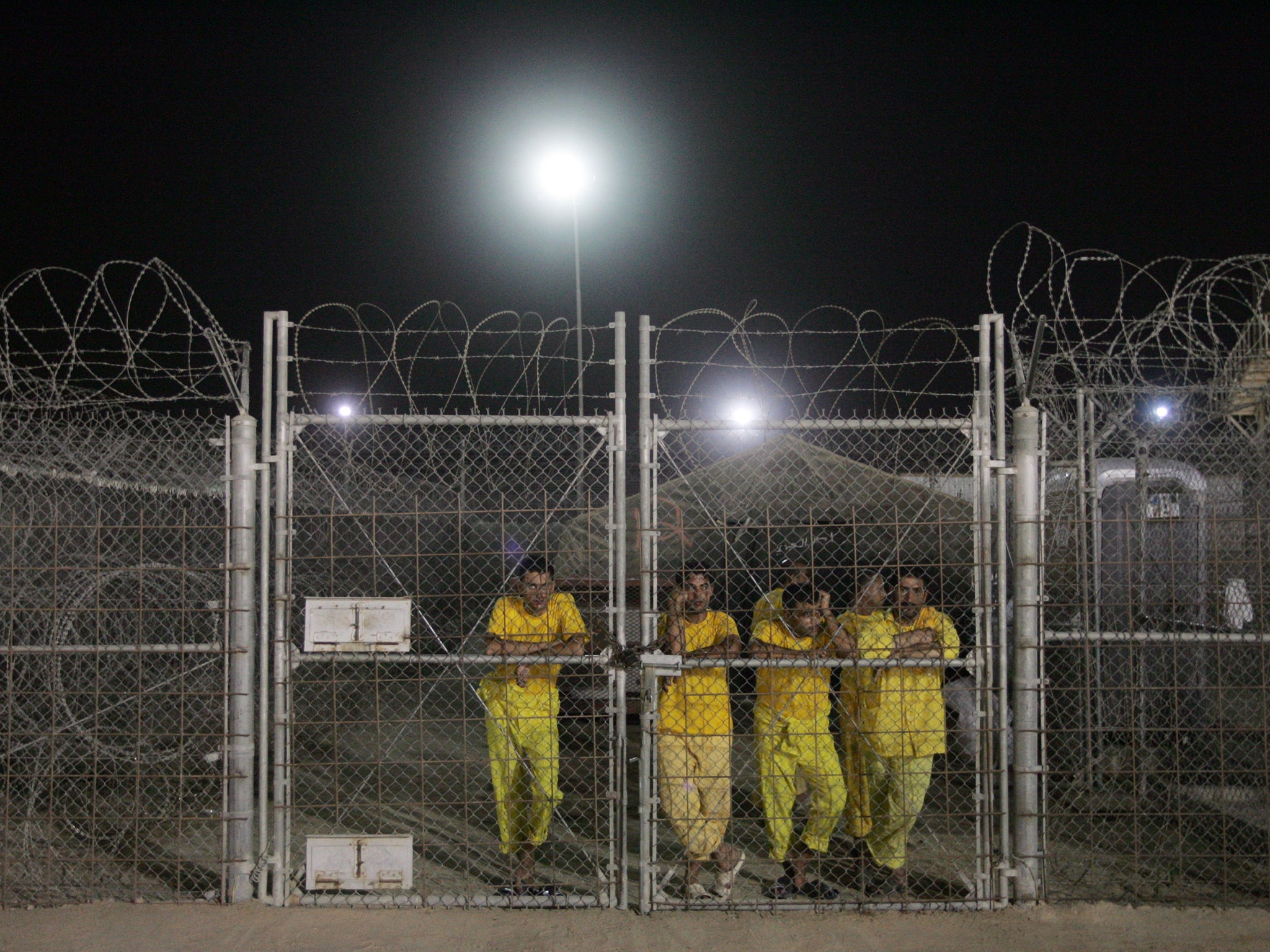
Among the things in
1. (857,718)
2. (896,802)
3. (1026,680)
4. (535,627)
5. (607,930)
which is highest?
(535,627)

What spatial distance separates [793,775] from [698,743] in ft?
1.81

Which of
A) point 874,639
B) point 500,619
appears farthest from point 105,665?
point 874,639

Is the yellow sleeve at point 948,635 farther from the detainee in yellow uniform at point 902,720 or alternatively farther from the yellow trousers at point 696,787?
the yellow trousers at point 696,787

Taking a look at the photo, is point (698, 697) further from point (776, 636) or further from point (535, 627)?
point (535, 627)

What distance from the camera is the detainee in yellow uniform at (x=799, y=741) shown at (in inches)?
197

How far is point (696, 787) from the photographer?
16.5ft

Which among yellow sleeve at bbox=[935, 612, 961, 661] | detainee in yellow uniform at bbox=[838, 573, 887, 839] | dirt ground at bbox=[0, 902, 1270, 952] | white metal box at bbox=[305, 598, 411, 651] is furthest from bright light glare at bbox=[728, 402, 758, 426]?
dirt ground at bbox=[0, 902, 1270, 952]

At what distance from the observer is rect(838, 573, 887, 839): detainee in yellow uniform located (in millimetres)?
5016

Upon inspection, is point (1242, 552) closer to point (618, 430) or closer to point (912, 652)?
point (912, 652)

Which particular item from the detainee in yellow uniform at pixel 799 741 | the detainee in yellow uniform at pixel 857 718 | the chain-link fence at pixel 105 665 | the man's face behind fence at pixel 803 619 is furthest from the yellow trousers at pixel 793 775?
the chain-link fence at pixel 105 665

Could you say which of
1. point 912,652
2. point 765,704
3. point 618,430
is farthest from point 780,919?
point 618,430

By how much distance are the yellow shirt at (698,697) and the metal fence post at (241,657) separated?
6.67 ft

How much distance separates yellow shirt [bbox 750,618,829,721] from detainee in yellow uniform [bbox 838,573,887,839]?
0.13 meters

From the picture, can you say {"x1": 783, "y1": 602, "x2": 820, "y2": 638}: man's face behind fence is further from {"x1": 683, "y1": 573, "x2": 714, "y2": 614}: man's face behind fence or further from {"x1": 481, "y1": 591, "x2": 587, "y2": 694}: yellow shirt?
{"x1": 481, "y1": 591, "x2": 587, "y2": 694}: yellow shirt
